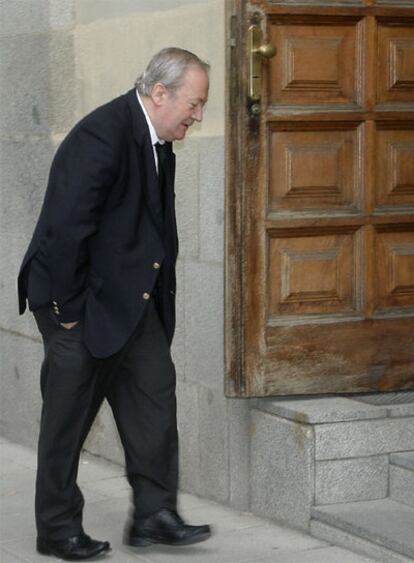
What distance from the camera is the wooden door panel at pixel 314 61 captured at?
6469mm

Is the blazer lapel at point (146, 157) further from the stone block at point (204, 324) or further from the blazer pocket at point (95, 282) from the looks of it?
the stone block at point (204, 324)

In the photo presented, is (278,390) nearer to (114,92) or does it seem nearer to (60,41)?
(114,92)

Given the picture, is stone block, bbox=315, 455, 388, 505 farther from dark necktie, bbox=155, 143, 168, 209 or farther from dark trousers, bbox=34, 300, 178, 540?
dark necktie, bbox=155, 143, 168, 209

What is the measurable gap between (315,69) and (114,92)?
129 centimetres

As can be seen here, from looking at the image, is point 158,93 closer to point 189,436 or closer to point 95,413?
point 95,413

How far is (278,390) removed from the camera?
21.7 ft

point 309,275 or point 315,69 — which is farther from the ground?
point 315,69

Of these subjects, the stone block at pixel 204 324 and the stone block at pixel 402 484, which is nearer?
the stone block at pixel 402 484

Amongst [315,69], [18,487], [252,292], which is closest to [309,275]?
[252,292]

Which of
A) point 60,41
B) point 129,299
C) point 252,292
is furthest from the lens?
point 60,41

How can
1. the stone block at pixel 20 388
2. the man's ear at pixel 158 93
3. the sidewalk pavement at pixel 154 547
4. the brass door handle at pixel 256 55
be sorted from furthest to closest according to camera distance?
the stone block at pixel 20 388
the brass door handle at pixel 256 55
the sidewalk pavement at pixel 154 547
the man's ear at pixel 158 93

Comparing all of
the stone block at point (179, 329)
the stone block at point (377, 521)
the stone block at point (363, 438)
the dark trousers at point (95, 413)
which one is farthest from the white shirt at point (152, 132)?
the stone block at point (377, 521)

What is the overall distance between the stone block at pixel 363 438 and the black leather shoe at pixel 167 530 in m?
0.58

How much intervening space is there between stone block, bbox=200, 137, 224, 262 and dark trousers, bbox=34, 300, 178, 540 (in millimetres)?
743
